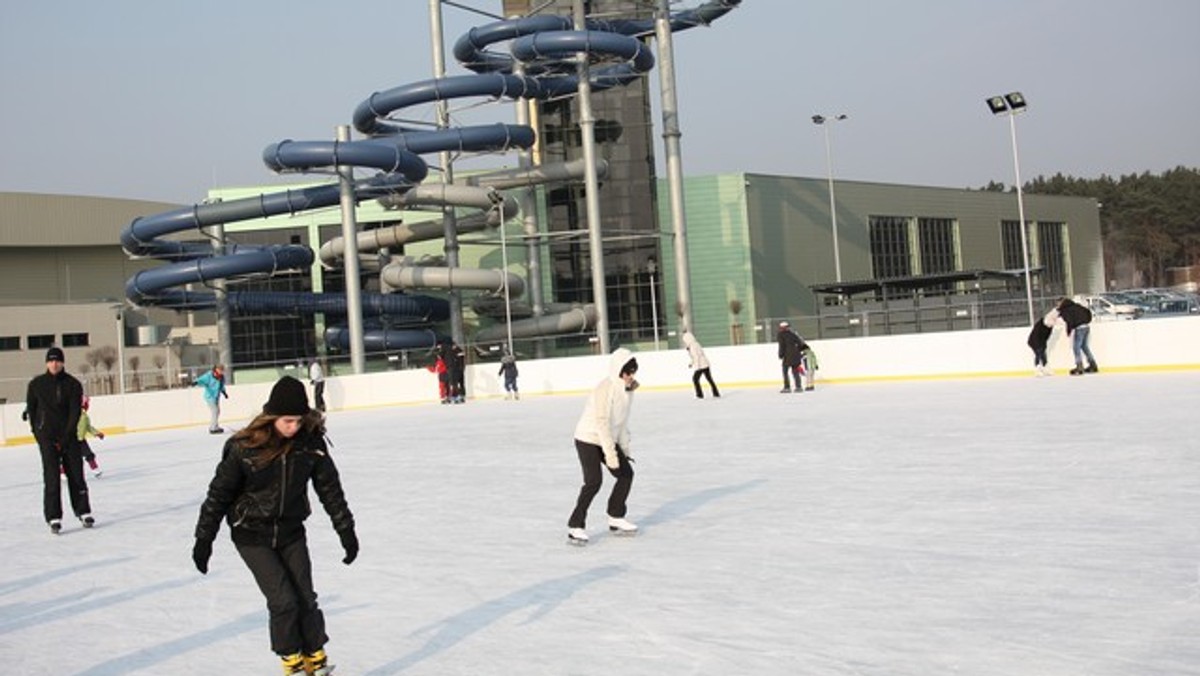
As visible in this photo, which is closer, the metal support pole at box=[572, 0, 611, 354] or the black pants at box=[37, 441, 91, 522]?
the black pants at box=[37, 441, 91, 522]

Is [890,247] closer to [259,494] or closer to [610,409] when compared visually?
[610,409]

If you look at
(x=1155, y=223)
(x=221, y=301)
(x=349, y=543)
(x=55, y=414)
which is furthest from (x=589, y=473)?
(x=1155, y=223)

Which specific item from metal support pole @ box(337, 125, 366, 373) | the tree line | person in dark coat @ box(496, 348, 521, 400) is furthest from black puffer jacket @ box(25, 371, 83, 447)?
the tree line

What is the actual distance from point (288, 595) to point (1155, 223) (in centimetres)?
11739

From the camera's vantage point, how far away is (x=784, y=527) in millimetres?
8438

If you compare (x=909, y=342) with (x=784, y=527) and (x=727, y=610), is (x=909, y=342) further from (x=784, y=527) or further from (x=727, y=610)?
(x=727, y=610)

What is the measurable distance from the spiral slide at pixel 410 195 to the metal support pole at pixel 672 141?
1749 mm

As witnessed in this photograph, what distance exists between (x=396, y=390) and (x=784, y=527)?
2688 cm

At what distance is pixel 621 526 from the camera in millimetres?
8586

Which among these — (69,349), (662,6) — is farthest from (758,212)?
(69,349)

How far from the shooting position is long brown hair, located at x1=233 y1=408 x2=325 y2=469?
470cm

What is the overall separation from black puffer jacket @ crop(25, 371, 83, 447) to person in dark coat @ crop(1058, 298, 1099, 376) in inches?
701

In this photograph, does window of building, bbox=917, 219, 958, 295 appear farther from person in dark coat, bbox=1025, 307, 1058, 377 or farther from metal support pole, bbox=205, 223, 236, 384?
person in dark coat, bbox=1025, 307, 1058, 377

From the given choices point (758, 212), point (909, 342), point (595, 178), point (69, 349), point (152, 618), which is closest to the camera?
point (152, 618)
